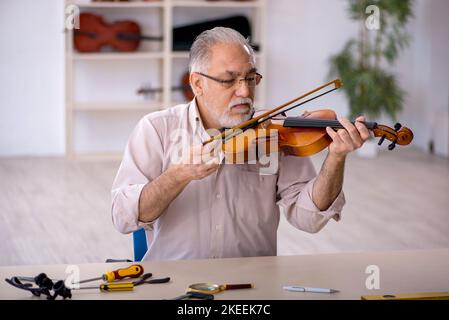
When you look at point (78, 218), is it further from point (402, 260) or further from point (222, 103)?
point (402, 260)

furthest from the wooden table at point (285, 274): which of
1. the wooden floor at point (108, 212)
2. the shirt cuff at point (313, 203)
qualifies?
the wooden floor at point (108, 212)

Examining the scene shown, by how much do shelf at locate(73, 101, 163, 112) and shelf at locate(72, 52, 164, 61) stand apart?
385 mm

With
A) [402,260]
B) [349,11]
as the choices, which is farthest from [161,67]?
[402,260]

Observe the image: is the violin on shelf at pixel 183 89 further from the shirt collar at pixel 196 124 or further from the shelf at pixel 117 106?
the shirt collar at pixel 196 124

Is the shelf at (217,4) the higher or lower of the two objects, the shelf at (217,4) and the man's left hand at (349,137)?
the higher

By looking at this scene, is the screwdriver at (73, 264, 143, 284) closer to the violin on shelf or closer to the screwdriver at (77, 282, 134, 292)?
the screwdriver at (77, 282, 134, 292)

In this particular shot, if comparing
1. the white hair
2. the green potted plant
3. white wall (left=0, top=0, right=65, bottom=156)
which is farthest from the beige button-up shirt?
white wall (left=0, top=0, right=65, bottom=156)

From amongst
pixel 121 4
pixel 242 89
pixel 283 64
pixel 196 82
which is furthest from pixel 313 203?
pixel 283 64

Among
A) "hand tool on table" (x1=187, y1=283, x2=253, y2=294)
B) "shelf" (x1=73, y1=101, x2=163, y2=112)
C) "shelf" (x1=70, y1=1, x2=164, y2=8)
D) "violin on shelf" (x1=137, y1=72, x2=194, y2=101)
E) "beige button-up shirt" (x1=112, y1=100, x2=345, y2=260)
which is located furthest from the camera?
"violin on shelf" (x1=137, y1=72, x2=194, y2=101)

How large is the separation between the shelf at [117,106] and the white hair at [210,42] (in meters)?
4.55

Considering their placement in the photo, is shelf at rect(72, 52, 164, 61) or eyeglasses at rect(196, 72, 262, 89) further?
shelf at rect(72, 52, 164, 61)

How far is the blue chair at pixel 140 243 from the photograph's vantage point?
2.40 meters

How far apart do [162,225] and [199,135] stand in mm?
286

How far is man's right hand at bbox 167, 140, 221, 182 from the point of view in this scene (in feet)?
6.74
